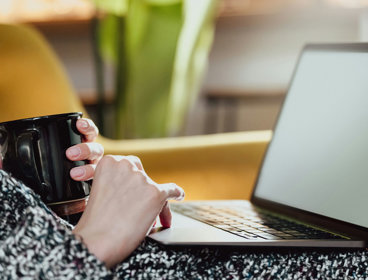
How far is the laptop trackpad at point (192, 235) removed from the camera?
571mm

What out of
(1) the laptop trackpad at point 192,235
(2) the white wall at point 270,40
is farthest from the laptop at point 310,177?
(2) the white wall at point 270,40

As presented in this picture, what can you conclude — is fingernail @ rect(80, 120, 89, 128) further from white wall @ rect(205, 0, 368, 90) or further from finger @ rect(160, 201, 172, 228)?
white wall @ rect(205, 0, 368, 90)

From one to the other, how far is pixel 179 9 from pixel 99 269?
60.1 inches

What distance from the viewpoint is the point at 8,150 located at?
638 mm

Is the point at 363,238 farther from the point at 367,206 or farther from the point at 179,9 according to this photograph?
the point at 179,9

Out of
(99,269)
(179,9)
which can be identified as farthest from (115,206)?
(179,9)

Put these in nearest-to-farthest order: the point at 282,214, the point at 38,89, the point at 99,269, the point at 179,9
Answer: the point at 99,269
the point at 282,214
the point at 38,89
the point at 179,9

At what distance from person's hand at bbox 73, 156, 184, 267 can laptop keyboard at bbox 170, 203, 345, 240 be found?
10 centimetres

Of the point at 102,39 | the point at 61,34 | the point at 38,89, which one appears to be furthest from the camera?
the point at 61,34

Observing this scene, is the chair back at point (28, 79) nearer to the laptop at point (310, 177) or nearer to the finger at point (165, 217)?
the laptop at point (310, 177)

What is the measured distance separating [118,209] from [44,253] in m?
0.08

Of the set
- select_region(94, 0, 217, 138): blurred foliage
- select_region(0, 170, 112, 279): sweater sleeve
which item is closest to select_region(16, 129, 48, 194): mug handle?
select_region(0, 170, 112, 279): sweater sleeve

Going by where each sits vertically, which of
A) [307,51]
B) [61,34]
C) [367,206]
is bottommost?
[61,34]

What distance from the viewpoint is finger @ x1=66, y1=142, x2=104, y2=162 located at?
0.65 meters
